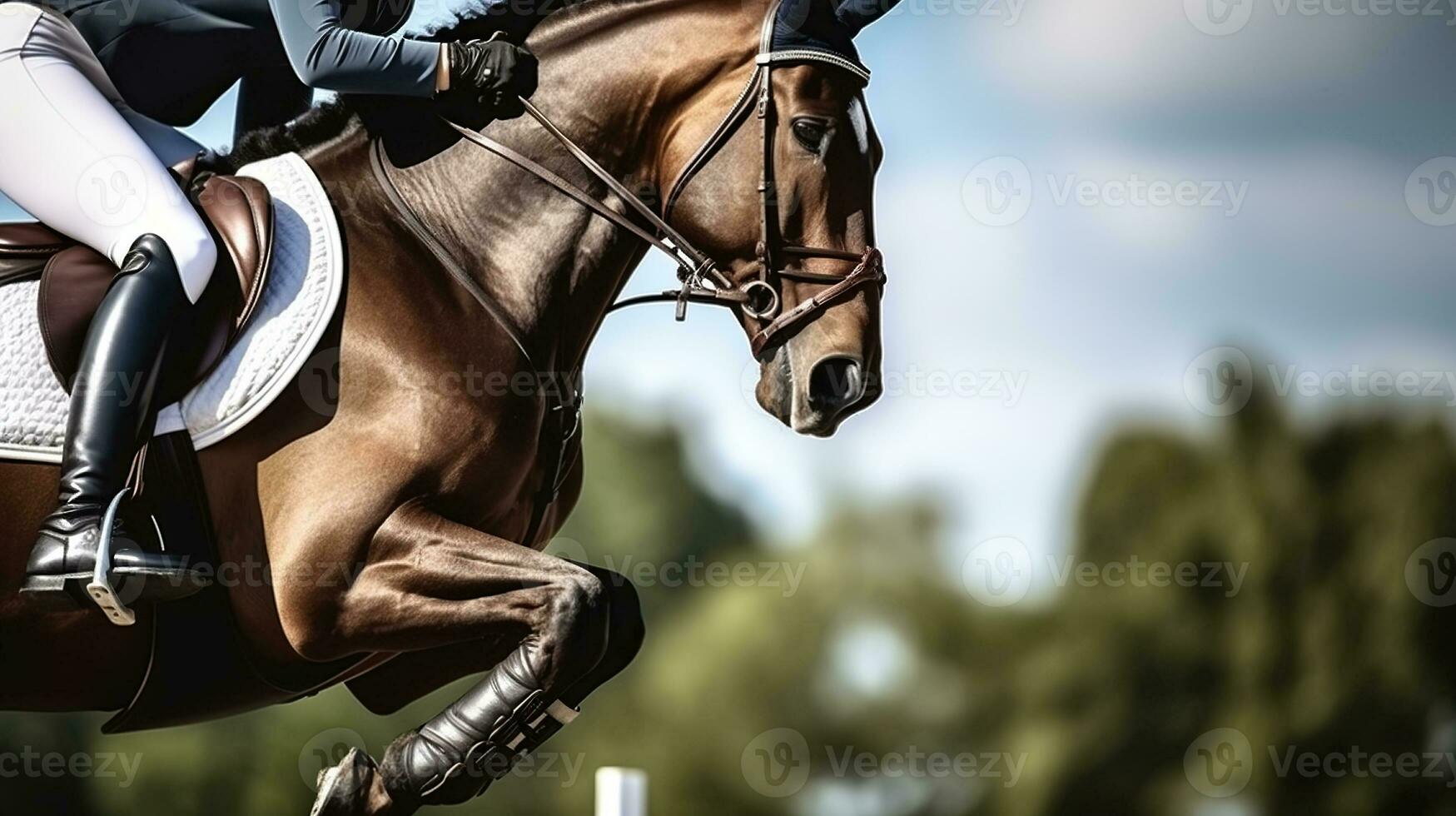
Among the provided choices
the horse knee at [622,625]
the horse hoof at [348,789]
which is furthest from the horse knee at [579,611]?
the horse hoof at [348,789]

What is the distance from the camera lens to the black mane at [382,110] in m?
4.72

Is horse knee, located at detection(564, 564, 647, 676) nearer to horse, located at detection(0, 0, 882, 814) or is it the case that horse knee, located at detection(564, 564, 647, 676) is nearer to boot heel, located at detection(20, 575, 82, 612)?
horse, located at detection(0, 0, 882, 814)

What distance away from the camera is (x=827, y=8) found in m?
4.61

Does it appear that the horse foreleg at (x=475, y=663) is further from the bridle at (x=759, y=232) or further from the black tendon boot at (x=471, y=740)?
the bridle at (x=759, y=232)

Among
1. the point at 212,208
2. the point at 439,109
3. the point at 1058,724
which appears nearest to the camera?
the point at 212,208

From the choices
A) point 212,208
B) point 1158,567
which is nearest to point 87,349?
point 212,208

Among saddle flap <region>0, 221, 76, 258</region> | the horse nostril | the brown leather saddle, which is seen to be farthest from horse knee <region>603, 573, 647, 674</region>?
saddle flap <region>0, 221, 76, 258</region>

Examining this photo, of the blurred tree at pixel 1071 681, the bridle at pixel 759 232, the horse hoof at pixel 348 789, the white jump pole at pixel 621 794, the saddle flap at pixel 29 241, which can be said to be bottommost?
the blurred tree at pixel 1071 681

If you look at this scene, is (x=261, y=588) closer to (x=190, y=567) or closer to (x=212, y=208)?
(x=190, y=567)

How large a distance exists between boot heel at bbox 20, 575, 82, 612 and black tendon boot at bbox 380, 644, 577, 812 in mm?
849

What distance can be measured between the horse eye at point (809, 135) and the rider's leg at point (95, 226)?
1559mm

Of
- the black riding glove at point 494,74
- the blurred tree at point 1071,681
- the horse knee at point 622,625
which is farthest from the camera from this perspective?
the blurred tree at point 1071,681

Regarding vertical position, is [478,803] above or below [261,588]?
below

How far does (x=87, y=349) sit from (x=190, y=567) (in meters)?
0.59
